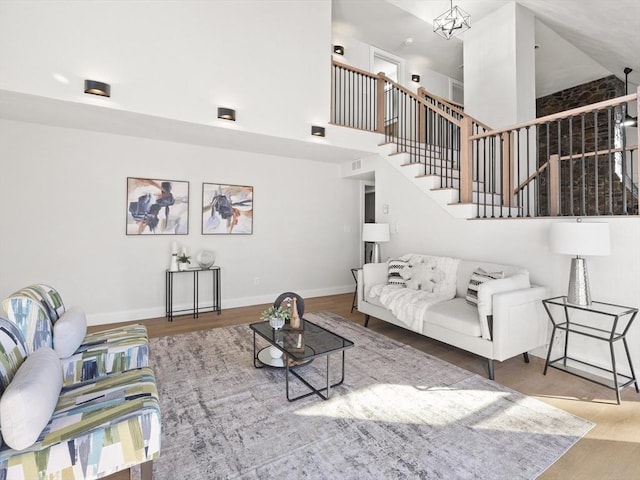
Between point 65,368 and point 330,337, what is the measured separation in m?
1.80

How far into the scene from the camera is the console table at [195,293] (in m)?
4.69

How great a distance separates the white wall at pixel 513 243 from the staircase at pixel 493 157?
0.67 ft

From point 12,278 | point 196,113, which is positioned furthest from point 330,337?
point 12,278

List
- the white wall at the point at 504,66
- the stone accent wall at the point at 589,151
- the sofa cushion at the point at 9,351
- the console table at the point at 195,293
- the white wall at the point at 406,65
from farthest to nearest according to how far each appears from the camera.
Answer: the white wall at the point at 406,65 → the stone accent wall at the point at 589,151 → the white wall at the point at 504,66 → the console table at the point at 195,293 → the sofa cushion at the point at 9,351

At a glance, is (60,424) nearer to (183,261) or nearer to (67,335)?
(67,335)

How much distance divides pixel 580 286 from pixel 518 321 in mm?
566

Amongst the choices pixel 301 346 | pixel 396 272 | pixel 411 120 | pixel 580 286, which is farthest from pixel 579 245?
pixel 411 120

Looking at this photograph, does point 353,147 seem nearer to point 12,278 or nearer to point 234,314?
point 234,314

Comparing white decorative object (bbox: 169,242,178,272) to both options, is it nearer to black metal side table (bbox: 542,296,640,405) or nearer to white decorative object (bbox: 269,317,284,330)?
white decorative object (bbox: 269,317,284,330)

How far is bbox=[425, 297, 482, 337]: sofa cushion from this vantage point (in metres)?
2.92

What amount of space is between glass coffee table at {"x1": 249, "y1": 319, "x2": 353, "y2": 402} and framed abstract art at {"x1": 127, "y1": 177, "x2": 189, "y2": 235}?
2.60 m

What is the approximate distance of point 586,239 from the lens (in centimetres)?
255

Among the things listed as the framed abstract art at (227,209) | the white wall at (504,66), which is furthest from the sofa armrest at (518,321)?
the framed abstract art at (227,209)

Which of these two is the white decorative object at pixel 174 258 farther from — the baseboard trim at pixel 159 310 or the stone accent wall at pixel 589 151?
the stone accent wall at pixel 589 151
